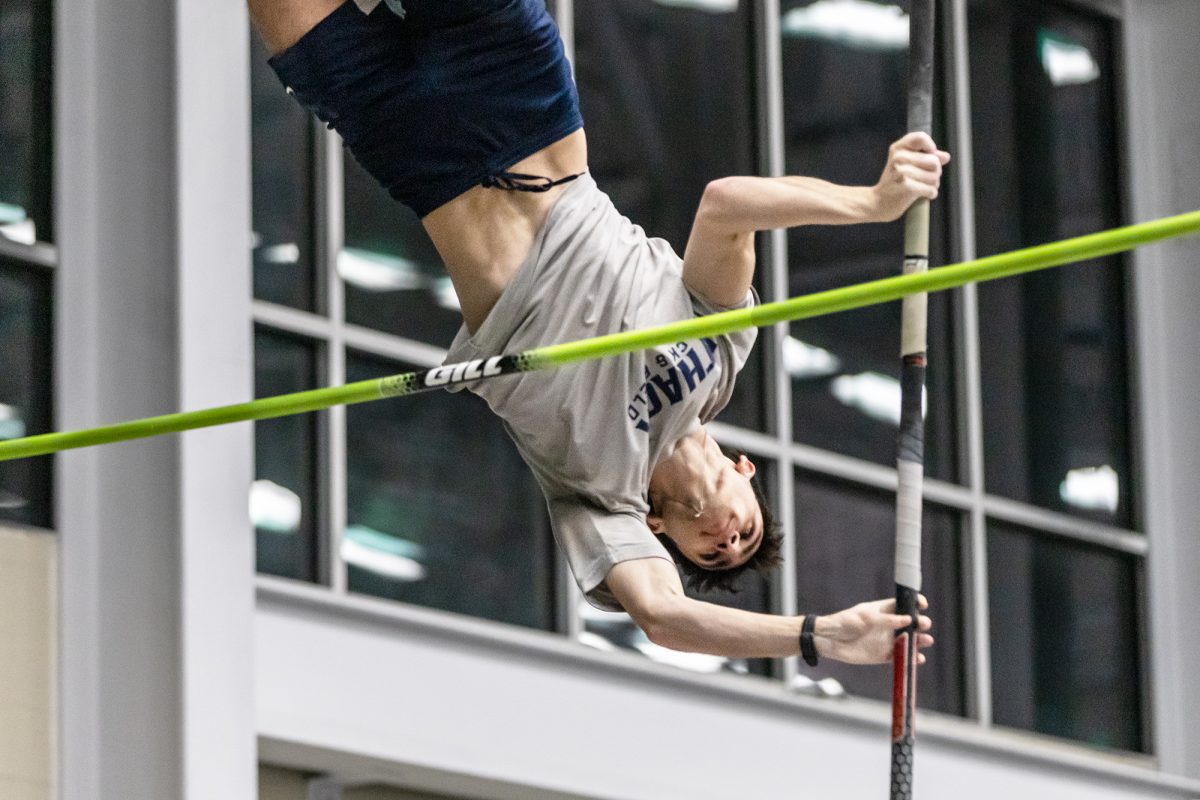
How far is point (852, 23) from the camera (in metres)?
7.90

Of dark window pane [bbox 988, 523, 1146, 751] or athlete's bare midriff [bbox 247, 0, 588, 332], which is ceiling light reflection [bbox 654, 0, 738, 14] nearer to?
dark window pane [bbox 988, 523, 1146, 751]

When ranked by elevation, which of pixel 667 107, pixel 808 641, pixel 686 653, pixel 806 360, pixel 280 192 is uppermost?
pixel 667 107

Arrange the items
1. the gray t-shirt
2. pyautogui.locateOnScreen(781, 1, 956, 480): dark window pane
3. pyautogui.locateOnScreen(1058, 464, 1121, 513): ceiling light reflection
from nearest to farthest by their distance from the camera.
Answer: the gray t-shirt < pyautogui.locateOnScreen(781, 1, 956, 480): dark window pane < pyautogui.locateOnScreen(1058, 464, 1121, 513): ceiling light reflection

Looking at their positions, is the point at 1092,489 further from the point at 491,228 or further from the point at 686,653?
the point at 491,228

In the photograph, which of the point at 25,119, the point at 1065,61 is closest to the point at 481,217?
the point at 25,119

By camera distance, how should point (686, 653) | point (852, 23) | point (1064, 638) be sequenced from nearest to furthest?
point (686, 653), point (852, 23), point (1064, 638)

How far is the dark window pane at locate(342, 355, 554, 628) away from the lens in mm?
6098

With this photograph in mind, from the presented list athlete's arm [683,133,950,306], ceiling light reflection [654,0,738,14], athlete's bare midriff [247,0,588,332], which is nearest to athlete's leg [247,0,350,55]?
athlete's bare midriff [247,0,588,332]

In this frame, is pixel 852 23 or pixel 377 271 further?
pixel 852 23

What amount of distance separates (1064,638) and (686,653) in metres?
2.35

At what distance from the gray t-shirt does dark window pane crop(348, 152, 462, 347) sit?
2.37 metres

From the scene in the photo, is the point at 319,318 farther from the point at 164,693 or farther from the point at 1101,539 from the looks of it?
the point at 1101,539

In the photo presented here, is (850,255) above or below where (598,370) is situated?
above

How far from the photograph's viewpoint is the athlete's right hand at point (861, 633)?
12.3ft
